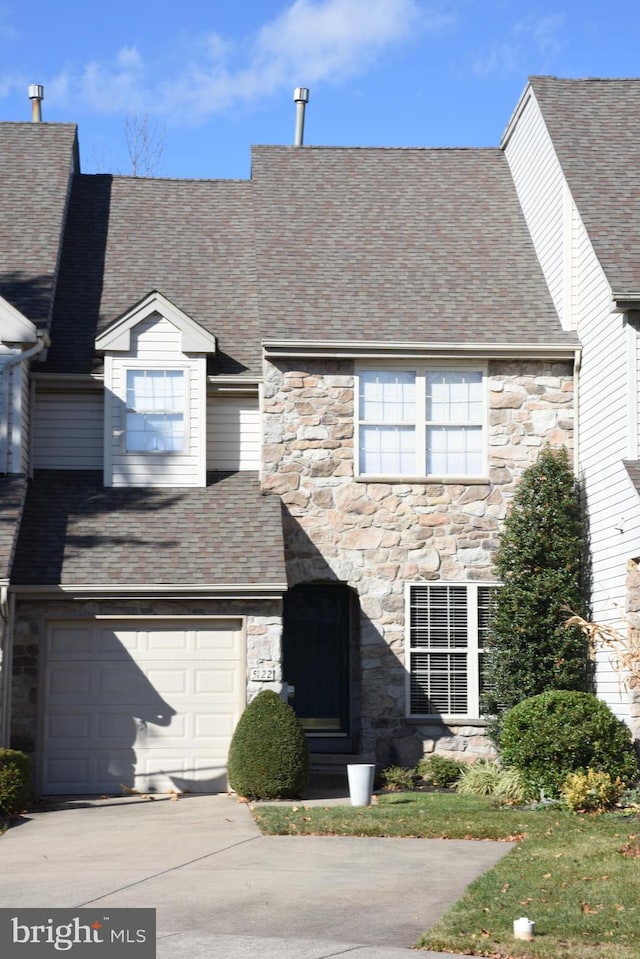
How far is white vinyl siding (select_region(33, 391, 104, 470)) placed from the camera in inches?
701

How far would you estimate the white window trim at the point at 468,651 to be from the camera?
55.8 ft

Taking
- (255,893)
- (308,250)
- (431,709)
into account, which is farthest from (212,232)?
(255,893)

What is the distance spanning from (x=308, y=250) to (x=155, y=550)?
5.82 metres

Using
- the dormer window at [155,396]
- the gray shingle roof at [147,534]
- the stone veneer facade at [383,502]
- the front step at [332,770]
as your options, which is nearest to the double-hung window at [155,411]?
the dormer window at [155,396]

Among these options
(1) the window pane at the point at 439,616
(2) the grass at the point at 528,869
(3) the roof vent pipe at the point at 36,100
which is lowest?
(2) the grass at the point at 528,869

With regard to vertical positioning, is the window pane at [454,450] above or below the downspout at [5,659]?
above

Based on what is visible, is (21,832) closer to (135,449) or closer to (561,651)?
(135,449)

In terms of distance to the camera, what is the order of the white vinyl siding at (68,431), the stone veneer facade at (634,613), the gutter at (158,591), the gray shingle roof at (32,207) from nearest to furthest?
the stone veneer facade at (634,613)
the gutter at (158,591)
the white vinyl siding at (68,431)
the gray shingle roof at (32,207)

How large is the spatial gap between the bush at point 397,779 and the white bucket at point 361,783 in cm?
181

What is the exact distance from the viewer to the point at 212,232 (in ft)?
68.4

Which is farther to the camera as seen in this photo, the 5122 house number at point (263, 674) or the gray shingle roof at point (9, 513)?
the 5122 house number at point (263, 674)

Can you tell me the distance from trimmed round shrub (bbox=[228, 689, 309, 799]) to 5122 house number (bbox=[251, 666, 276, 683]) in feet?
1.85

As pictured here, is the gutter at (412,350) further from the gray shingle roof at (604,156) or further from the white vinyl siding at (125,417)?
the gray shingle roof at (604,156)

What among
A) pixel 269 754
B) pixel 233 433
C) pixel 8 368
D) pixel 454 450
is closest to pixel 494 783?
pixel 269 754
